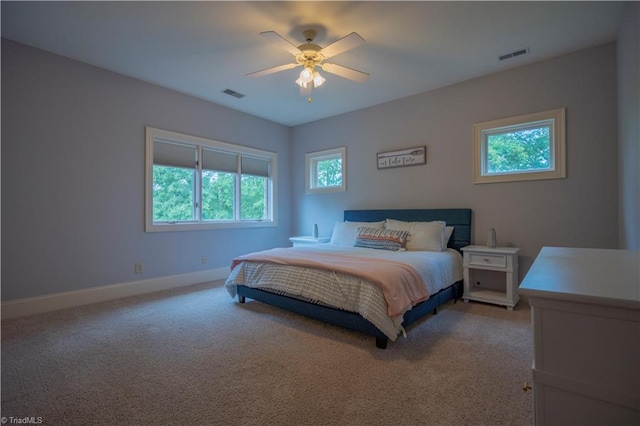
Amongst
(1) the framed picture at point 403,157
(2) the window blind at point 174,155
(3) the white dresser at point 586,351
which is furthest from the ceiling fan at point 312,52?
(3) the white dresser at point 586,351

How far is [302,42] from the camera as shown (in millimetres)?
2953

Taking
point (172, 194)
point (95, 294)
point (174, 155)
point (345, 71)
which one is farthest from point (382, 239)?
point (95, 294)

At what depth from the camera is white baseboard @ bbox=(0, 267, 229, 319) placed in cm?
296

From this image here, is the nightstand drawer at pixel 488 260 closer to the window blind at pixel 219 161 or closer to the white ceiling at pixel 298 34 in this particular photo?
the white ceiling at pixel 298 34

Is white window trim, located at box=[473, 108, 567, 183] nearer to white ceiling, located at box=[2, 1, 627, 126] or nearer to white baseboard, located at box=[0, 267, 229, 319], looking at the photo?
white ceiling, located at box=[2, 1, 627, 126]

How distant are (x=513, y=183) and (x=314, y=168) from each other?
10.7ft

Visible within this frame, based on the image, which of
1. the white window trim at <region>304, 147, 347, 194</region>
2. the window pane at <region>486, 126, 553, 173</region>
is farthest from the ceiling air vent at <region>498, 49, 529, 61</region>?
the white window trim at <region>304, 147, 347, 194</region>

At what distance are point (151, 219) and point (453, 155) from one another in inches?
165

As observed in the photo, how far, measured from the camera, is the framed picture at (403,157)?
4.23 meters

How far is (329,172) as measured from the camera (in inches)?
214

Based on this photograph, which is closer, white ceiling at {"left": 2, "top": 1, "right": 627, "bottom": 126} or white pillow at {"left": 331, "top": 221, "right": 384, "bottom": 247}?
white ceiling at {"left": 2, "top": 1, "right": 627, "bottom": 126}

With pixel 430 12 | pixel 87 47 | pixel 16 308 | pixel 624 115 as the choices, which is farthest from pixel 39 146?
pixel 624 115

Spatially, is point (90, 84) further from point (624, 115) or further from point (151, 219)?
point (624, 115)

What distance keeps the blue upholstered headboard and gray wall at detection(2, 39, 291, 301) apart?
2937 mm
